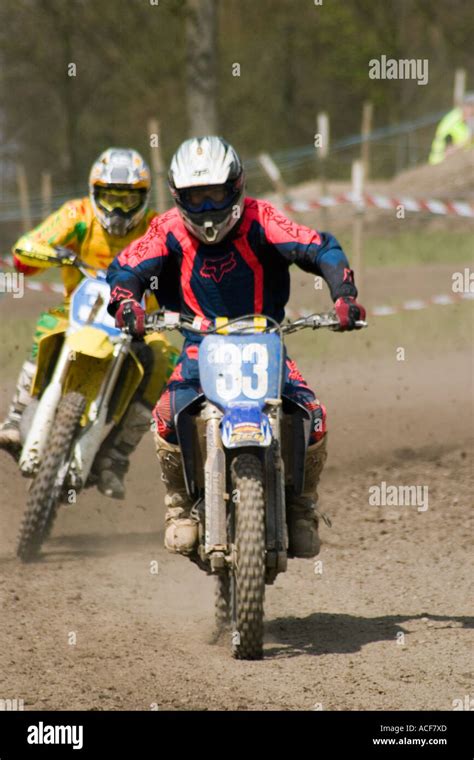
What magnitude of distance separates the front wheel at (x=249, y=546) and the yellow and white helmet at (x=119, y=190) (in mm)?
3033

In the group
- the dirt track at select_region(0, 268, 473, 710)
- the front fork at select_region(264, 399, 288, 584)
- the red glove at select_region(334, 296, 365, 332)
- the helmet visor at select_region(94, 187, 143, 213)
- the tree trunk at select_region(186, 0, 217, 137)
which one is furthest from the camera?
the tree trunk at select_region(186, 0, 217, 137)

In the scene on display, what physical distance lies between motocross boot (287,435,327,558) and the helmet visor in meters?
2.66

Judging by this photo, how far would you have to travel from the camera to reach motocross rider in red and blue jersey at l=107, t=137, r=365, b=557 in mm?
5695

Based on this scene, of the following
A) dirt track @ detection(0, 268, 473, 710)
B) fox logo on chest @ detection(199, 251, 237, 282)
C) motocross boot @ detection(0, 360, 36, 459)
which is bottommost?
dirt track @ detection(0, 268, 473, 710)

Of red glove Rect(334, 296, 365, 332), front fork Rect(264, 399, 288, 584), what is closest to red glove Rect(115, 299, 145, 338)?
front fork Rect(264, 399, 288, 584)

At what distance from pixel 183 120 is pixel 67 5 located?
6175 mm

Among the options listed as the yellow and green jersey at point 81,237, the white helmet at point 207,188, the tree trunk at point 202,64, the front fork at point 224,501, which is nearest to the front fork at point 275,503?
the front fork at point 224,501

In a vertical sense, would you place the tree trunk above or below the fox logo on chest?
above

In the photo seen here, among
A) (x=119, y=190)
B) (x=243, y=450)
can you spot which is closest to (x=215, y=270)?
(x=243, y=450)

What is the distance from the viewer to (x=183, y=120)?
36438mm

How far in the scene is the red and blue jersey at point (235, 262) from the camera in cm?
584

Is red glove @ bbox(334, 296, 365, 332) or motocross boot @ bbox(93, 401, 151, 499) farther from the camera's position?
motocross boot @ bbox(93, 401, 151, 499)

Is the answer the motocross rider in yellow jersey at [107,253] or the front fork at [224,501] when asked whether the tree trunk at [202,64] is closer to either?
the motocross rider in yellow jersey at [107,253]

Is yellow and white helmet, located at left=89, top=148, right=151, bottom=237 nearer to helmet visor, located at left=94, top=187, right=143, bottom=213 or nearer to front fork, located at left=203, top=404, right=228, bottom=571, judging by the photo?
helmet visor, located at left=94, top=187, right=143, bottom=213
